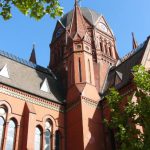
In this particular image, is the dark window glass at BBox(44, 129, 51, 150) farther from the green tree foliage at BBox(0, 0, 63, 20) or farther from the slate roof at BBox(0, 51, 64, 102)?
the green tree foliage at BBox(0, 0, 63, 20)

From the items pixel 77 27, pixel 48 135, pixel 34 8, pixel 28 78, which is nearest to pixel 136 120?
pixel 34 8

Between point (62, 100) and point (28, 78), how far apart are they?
3503 millimetres

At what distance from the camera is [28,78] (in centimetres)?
2523

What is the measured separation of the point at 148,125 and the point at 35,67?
1798 cm

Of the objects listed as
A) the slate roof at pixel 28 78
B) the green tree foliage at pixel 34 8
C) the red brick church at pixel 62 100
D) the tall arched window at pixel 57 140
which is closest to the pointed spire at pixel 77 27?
the red brick church at pixel 62 100

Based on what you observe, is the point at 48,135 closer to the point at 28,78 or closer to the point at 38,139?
the point at 38,139

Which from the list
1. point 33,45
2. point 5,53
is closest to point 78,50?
point 5,53

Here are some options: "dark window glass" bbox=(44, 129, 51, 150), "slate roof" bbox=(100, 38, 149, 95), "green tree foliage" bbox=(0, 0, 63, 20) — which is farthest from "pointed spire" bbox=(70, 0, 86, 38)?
"green tree foliage" bbox=(0, 0, 63, 20)

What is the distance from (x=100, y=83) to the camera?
89.2 feet

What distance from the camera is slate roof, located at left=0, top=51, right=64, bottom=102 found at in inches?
910

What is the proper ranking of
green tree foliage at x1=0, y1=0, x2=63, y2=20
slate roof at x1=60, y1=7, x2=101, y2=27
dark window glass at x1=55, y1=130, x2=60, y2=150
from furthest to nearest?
slate roof at x1=60, y1=7, x2=101, y2=27 < dark window glass at x1=55, y1=130, x2=60, y2=150 < green tree foliage at x1=0, y1=0, x2=63, y2=20

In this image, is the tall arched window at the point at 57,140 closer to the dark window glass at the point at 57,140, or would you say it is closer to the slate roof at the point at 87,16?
the dark window glass at the point at 57,140

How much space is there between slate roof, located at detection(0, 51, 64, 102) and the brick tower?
3.74 feet

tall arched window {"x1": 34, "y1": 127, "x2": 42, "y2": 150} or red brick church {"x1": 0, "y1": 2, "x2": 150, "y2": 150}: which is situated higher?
red brick church {"x1": 0, "y1": 2, "x2": 150, "y2": 150}
